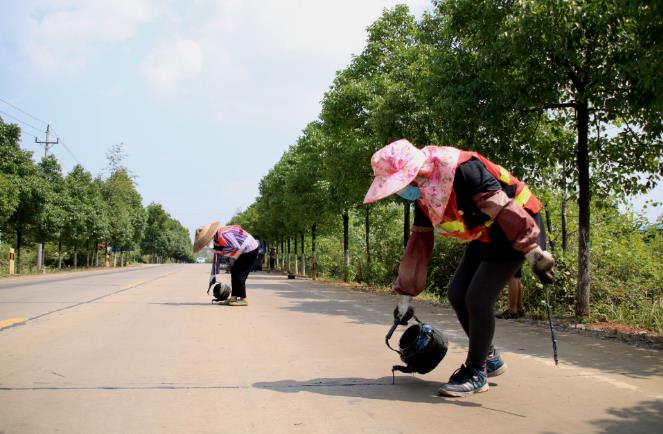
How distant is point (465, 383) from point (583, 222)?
5728 mm

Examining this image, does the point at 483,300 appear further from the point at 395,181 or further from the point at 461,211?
the point at 395,181

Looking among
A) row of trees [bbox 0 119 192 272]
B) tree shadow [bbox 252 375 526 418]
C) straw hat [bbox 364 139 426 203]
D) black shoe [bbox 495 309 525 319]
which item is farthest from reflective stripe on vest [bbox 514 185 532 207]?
row of trees [bbox 0 119 192 272]

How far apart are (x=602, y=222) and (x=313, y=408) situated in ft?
42.6

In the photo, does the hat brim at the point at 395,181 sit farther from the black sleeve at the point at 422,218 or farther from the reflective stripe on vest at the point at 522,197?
the reflective stripe on vest at the point at 522,197

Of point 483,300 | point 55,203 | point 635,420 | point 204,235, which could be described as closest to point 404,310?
point 483,300

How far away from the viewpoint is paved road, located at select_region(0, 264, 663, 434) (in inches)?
129

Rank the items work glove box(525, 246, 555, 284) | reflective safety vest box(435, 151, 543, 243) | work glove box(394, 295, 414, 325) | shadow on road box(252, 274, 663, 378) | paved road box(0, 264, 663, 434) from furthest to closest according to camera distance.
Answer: shadow on road box(252, 274, 663, 378) < work glove box(394, 295, 414, 325) < reflective safety vest box(435, 151, 543, 243) < work glove box(525, 246, 555, 284) < paved road box(0, 264, 663, 434)

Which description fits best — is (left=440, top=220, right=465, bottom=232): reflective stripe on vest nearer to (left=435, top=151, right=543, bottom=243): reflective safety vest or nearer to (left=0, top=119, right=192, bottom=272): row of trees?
(left=435, top=151, right=543, bottom=243): reflective safety vest

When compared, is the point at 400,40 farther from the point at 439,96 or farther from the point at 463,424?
the point at 463,424

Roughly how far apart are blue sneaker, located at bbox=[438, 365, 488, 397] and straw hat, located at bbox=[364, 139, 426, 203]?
138 cm

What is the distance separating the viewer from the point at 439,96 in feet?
31.4

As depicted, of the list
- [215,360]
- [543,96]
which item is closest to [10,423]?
[215,360]

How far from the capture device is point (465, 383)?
12.5ft

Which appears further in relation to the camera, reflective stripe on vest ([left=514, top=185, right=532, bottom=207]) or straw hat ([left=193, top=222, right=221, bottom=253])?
straw hat ([left=193, top=222, right=221, bottom=253])
